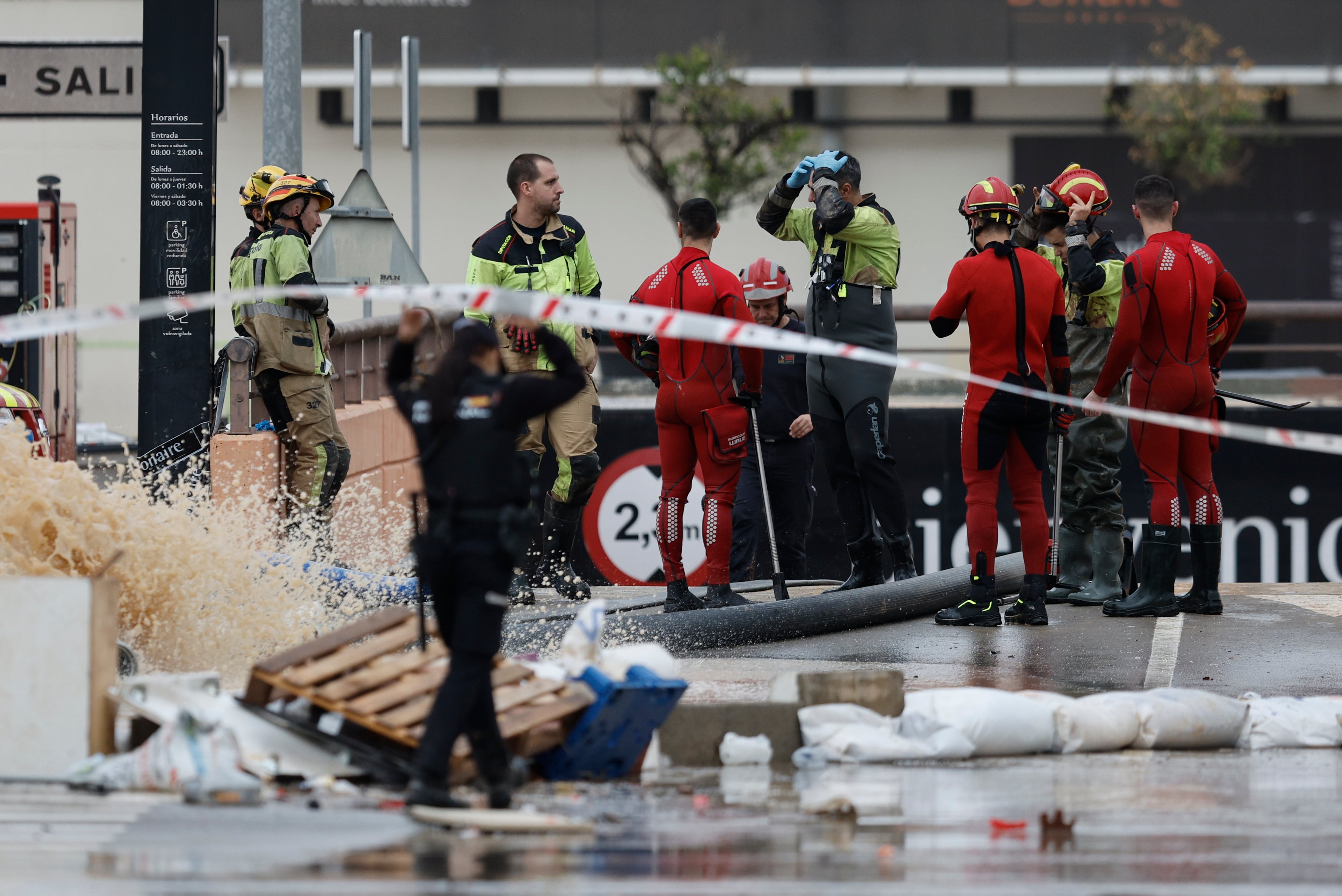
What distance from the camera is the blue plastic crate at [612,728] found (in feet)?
19.7

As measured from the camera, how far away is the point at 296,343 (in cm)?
983

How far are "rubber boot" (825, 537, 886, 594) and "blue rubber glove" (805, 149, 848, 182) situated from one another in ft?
6.75

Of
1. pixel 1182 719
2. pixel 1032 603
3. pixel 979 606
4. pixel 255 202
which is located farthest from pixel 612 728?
pixel 255 202

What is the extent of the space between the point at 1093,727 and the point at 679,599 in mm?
2881

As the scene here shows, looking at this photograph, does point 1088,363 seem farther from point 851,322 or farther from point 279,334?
point 279,334

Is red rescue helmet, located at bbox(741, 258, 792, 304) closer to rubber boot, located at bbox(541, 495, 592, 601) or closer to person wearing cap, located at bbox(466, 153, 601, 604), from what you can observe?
person wearing cap, located at bbox(466, 153, 601, 604)

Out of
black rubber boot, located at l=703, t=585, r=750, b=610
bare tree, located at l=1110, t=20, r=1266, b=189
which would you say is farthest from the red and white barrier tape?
bare tree, located at l=1110, t=20, r=1266, b=189

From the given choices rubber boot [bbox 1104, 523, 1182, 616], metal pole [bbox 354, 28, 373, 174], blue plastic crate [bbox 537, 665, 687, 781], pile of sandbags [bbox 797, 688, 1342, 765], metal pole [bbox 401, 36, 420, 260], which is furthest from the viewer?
metal pole [bbox 401, 36, 420, 260]

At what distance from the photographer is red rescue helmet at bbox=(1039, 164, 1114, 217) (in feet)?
31.0

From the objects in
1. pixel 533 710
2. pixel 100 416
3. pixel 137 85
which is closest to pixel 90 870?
pixel 533 710

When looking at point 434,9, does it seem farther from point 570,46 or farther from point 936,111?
point 936,111

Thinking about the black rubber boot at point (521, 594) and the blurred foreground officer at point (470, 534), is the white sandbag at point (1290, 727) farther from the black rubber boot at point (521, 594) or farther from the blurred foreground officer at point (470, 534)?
the black rubber boot at point (521, 594)

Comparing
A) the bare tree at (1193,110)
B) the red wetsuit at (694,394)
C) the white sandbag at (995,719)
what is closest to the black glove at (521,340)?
the red wetsuit at (694,394)

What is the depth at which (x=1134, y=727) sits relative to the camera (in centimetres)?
662
